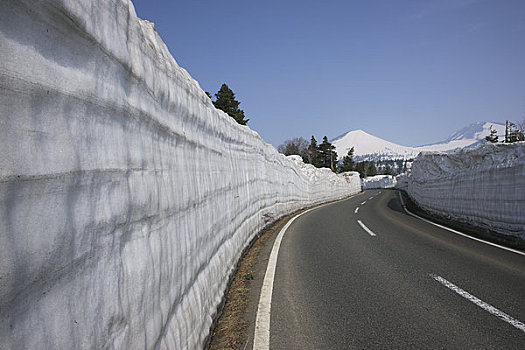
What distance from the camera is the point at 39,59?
1.22 meters

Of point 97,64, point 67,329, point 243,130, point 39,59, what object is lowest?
point 67,329

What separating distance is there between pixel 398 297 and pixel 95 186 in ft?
14.3

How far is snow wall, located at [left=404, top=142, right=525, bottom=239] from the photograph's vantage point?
8156mm

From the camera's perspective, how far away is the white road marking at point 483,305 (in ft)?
11.5

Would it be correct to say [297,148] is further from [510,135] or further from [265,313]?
[265,313]

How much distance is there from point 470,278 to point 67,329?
5.84 m

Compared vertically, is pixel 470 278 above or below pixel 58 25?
below

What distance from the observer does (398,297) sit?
4.46 metres

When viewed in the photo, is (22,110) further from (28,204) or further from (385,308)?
(385,308)

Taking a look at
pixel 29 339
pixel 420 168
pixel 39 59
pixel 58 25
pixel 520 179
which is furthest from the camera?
pixel 420 168

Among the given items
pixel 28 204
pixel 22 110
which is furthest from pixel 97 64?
pixel 28 204

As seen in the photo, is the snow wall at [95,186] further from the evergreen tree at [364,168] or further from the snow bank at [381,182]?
the evergreen tree at [364,168]

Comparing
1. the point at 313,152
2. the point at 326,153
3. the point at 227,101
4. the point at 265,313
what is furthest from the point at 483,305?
the point at 313,152

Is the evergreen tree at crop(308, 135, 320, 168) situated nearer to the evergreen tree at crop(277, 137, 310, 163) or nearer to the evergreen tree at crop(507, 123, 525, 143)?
the evergreen tree at crop(277, 137, 310, 163)
